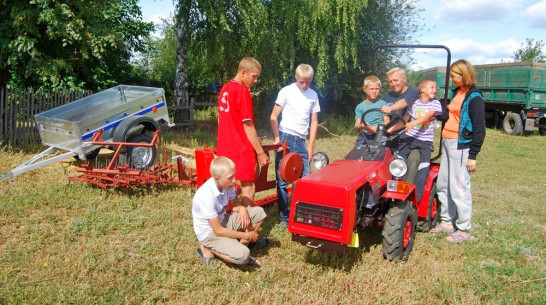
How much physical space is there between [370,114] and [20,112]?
7.21 meters

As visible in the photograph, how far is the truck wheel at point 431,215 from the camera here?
16.5 ft

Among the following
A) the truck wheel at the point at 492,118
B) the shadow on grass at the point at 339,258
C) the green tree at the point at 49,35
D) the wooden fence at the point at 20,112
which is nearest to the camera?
the shadow on grass at the point at 339,258

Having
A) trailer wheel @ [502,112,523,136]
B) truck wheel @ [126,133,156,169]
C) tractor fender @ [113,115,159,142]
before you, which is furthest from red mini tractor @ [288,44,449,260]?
trailer wheel @ [502,112,523,136]

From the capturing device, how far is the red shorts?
4270 millimetres

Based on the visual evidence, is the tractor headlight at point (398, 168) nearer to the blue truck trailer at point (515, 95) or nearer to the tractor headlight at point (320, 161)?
the tractor headlight at point (320, 161)

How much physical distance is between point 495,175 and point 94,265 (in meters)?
7.93

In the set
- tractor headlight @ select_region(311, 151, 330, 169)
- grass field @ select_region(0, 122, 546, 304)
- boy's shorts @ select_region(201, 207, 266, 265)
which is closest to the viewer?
grass field @ select_region(0, 122, 546, 304)

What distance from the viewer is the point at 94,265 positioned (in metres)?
3.89

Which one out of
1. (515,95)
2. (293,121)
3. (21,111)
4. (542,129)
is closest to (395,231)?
(293,121)

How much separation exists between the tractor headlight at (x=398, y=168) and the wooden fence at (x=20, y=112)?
7415 mm

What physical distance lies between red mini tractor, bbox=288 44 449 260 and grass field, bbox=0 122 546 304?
13.1 inches

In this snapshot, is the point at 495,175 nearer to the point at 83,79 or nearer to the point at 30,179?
the point at 30,179

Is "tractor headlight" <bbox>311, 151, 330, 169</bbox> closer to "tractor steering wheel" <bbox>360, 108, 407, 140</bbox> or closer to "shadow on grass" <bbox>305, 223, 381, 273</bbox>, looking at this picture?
"tractor steering wheel" <bbox>360, 108, 407, 140</bbox>

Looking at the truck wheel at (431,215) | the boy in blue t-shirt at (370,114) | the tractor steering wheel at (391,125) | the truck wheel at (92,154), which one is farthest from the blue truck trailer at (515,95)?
the truck wheel at (92,154)
